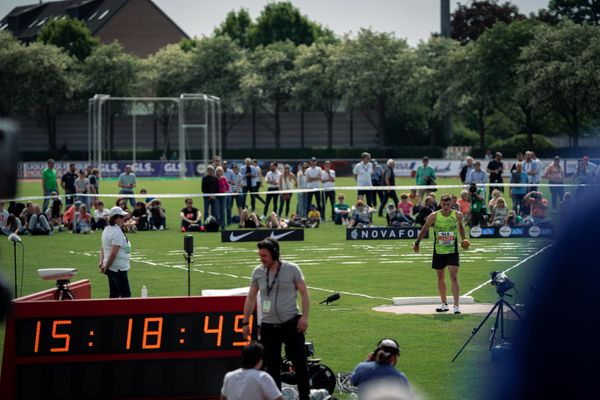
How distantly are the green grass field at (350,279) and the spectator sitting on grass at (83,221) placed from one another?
556mm

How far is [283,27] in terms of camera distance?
5054 inches

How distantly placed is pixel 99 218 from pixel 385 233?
9038 mm

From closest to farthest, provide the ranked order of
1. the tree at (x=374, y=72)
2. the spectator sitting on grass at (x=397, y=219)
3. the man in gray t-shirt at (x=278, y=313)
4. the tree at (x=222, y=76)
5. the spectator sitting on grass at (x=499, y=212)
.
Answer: the man in gray t-shirt at (x=278, y=313), the spectator sitting on grass at (x=499, y=212), the spectator sitting on grass at (x=397, y=219), the tree at (x=374, y=72), the tree at (x=222, y=76)

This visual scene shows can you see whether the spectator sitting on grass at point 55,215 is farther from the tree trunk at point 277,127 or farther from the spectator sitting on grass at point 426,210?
the tree trunk at point 277,127

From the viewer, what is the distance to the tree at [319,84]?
94.1 meters

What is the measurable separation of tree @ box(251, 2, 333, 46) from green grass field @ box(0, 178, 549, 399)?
90065 millimetres

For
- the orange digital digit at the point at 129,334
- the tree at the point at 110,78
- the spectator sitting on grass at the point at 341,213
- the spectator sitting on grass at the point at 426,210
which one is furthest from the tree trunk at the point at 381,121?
the orange digital digit at the point at 129,334

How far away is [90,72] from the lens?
96.2 m

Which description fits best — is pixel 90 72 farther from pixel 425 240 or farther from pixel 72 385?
pixel 72 385

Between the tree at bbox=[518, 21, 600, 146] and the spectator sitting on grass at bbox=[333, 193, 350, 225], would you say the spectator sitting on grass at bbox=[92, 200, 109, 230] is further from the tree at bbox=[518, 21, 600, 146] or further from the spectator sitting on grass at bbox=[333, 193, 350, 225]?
the tree at bbox=[518, 21, 600, 146]

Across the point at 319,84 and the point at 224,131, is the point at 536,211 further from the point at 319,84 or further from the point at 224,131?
the point at 224,131

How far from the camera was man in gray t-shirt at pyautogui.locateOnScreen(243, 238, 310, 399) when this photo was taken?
11.4 m

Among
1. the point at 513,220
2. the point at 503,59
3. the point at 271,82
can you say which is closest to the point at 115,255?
the point at 513,220

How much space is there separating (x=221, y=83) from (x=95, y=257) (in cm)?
7003
